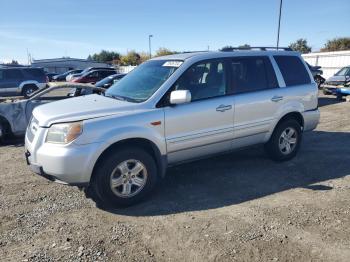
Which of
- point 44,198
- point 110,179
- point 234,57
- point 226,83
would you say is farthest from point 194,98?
point 44,198

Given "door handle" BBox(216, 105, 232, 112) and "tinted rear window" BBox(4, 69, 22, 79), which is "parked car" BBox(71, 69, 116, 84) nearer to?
"tinted rear window" BBox(4, 69, 22, 79)

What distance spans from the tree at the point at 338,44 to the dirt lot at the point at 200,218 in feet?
193

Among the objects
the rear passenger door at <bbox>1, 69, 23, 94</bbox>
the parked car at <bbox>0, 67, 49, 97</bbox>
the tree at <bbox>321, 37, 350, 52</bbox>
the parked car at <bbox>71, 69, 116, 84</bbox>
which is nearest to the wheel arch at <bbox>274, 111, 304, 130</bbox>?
the parked car at <bbox>0, 67, 49, 97</bbox>

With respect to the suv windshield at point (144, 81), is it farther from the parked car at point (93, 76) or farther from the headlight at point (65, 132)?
the parked car at point (93, 76)

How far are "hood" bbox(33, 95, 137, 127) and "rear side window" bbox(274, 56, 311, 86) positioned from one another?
2.87 metres

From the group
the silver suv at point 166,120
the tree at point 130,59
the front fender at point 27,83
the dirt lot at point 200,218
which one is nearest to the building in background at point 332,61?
the front fender at point 27,83

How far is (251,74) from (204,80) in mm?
961

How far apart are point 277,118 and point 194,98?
5.69ft

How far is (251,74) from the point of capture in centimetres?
549

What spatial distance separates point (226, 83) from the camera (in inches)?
203

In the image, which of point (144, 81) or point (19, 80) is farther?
point (19, 80)

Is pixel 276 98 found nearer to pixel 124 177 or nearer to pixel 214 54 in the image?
pixel 214 54

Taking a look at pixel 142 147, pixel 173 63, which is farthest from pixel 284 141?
pixel 142 147

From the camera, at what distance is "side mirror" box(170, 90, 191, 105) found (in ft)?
14.3
